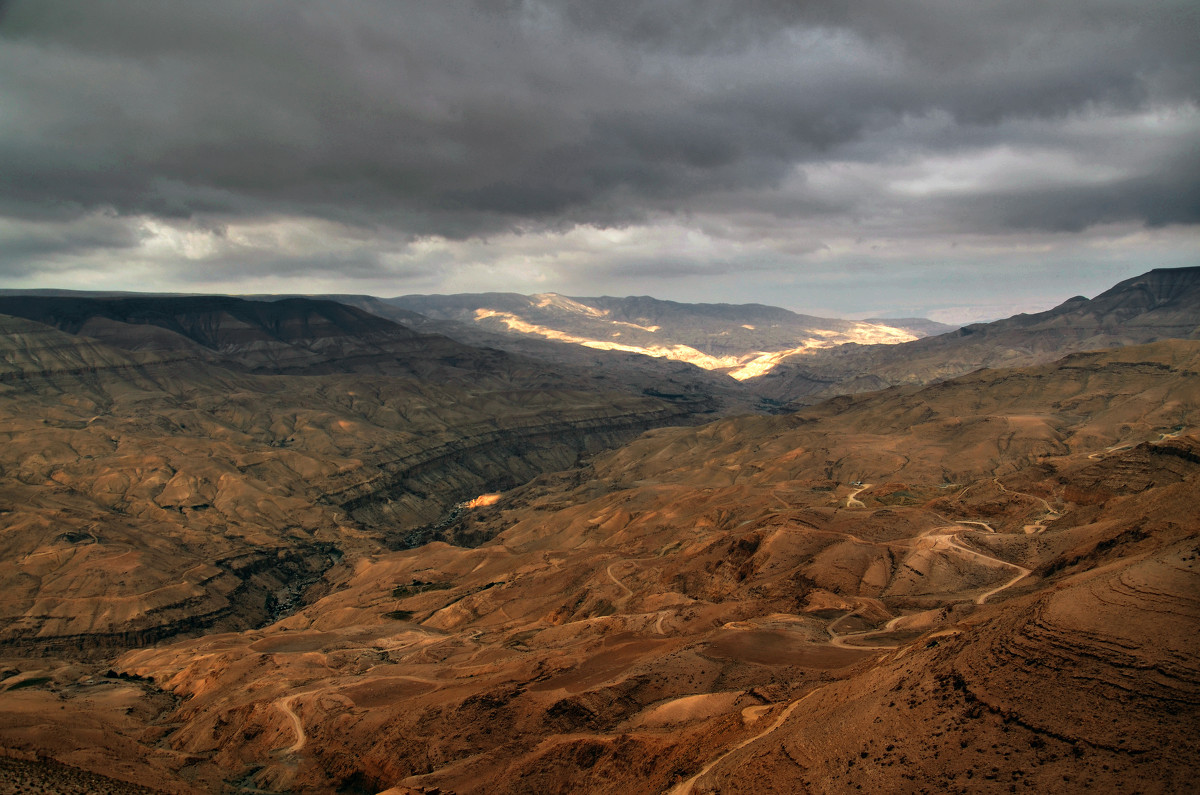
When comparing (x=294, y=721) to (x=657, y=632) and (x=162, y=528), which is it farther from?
(x=162, y=528)

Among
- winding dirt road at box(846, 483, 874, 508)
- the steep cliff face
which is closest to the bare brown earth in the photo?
winding dirt road at box(846, 483, 874, 508)

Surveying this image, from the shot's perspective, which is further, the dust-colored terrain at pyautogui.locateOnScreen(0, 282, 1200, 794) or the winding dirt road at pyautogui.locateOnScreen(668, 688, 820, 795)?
the winding dirt road at pyautogui.locateOnScreen(668, 688, 820, 795)

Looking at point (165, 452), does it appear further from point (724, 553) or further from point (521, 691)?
point (521, 691)

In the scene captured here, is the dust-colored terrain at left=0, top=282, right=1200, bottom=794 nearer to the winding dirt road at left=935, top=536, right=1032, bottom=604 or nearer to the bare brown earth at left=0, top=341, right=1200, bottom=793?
the bare brown earth at left=0, top=341, right=1200, bottom=793

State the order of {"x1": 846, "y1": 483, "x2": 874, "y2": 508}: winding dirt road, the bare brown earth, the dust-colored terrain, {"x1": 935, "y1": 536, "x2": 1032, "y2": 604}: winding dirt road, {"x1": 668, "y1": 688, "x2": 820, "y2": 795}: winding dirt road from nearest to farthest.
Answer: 1. the bare brown earth
2. the dust-colored terrain
3. {"x1": 668, "y1": 688, "x2": 820, "y2": 795}: winding dirt road
4. {"x1": 935, "y1": 536, "x2": 1032, "y2": 604}: winding dirt road
5. {"x1": 846, "y1": 483, "x2": 874, "y2": 508}: winding dirt road

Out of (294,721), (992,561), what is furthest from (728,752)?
(992,561)

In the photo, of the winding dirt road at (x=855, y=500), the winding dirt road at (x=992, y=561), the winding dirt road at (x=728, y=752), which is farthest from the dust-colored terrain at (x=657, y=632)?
the winding dirt road at (x=855, y=500)

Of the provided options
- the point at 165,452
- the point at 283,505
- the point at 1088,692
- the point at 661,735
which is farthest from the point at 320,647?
the point at 165,452
